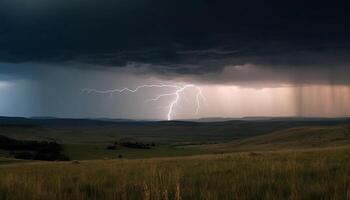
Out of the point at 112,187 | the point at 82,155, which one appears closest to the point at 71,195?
the point at 112,187

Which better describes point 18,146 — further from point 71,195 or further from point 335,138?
point 71,195

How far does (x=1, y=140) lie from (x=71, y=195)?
6227 centimetres

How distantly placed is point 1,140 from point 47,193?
62.1 meters

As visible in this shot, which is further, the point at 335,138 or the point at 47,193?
the point at 335,138

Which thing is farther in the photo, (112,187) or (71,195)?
(112,187)

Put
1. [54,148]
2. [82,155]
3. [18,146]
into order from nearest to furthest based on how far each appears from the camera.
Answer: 1. [82,155]
2. [54,148]
3. [18,146]

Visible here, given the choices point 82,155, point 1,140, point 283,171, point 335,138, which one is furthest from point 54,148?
point 283,171

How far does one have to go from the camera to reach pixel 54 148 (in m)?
57.8

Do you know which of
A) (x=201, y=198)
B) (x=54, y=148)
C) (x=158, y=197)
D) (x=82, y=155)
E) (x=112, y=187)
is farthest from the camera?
(x=54, y=148)

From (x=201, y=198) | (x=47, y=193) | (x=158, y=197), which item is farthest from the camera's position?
(x=47, y=193)

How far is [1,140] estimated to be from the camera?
65750 millimetres

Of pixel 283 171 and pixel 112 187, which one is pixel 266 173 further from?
pixel 112 187

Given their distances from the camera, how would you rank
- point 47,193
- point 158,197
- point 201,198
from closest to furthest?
1. point 158,197
2. point 201,198
3. point 47,193

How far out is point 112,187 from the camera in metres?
9.00
